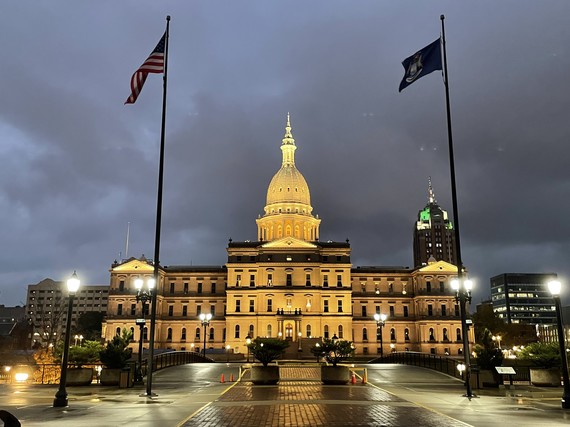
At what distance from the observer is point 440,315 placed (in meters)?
109

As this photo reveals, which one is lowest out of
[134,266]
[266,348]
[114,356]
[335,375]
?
[335,375]

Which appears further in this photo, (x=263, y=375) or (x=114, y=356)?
(x=114, y=356)

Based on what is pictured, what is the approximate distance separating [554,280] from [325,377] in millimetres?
13971

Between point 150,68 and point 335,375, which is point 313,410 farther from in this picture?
point 150,68

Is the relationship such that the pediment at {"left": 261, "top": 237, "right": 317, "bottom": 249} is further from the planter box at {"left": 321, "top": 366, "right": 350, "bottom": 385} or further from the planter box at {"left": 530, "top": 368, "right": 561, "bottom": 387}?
the planter box at {"left": 530, "top": 368, "right": 561, "bottom": 387}

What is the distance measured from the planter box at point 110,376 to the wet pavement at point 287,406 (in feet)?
2.13

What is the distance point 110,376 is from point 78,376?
5.92 feet

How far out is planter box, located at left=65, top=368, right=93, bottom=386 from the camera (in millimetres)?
30875

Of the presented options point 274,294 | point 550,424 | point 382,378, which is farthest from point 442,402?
point 274,294

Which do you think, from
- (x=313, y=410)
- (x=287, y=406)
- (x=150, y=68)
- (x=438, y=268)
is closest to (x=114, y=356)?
(x=287, y=406)

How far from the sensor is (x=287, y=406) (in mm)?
20344

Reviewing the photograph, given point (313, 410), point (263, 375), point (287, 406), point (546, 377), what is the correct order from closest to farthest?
point (313, 410) → point (287, 406) → point (263, 375) → point (546, 377)

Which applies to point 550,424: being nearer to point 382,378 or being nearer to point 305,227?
point 382,378

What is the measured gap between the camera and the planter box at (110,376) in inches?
1224
